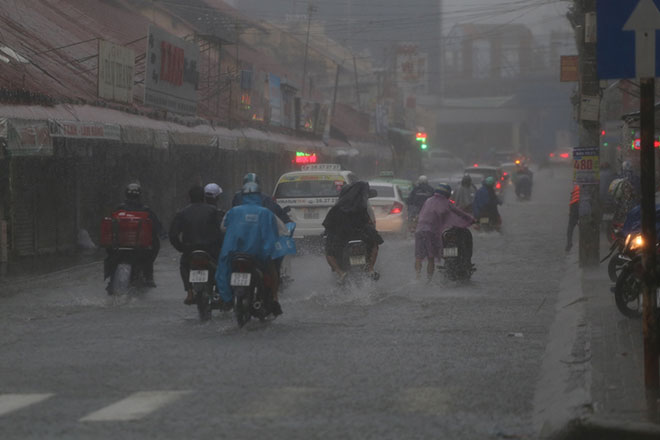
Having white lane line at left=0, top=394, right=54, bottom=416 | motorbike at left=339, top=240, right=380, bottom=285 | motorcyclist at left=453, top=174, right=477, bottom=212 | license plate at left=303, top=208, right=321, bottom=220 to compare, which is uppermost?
motorcyclist at left=453, top=174, right=477, bottom=212

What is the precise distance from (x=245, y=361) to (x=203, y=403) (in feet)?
5.86

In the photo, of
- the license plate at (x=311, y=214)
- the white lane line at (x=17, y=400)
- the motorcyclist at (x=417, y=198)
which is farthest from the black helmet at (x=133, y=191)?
the motorcyclist at (x=417, y=198)

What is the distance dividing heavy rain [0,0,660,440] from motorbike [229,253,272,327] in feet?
0.08

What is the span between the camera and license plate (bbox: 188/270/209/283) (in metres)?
12.1

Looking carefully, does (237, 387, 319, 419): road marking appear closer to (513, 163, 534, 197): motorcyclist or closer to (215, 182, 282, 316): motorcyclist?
(215, 182, 282, 316): motorcyclist

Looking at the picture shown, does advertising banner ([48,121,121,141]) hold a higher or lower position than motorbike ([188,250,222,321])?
higher

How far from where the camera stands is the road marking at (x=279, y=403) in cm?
733

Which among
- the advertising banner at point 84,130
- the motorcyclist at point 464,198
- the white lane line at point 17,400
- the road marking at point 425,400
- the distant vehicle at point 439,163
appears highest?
the distant vehicle at point 439,163

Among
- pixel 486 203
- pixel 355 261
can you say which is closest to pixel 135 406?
pixel 355 261

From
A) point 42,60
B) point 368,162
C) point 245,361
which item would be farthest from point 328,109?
point 245,361

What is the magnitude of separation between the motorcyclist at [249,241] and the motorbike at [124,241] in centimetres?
285

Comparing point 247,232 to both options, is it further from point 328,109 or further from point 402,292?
point 328,109

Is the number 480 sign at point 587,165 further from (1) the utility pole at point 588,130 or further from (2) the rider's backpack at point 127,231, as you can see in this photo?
(2) the rider's backpack at point 127,231

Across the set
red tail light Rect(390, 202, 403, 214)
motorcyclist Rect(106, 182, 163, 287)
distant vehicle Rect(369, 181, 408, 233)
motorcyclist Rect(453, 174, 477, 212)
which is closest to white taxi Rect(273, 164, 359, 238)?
distant vehicle Rect(369, 181, 408, 233)
